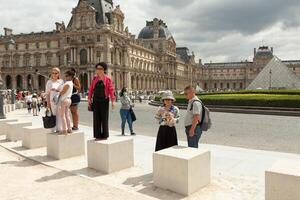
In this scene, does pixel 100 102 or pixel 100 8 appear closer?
pixel 100 102

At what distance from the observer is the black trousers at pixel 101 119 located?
770cm

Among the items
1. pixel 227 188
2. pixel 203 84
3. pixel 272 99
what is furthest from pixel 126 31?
pixel 203 84

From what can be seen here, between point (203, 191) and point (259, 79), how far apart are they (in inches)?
1915

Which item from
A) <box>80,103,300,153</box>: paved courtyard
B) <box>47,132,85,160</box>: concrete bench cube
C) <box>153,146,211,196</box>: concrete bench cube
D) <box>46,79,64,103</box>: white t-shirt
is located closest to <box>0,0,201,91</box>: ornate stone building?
<box>80,103,300,153</box>: paved courtyard

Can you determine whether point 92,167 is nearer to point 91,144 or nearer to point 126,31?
point 91,144

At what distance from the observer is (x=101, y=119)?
305 inches

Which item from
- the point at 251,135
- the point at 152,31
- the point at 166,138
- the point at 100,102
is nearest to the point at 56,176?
the point at 100,102

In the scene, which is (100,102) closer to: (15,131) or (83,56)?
(15,131)

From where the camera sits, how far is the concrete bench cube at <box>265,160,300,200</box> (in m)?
5.00

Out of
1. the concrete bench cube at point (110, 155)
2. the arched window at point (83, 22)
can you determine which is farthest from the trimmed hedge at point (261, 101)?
the arched window at point (83, 22)

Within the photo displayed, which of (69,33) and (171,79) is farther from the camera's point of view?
(171,79)

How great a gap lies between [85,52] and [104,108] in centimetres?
5843

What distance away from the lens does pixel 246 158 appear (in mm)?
8500

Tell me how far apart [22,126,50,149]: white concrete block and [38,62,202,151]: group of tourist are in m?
1.14
